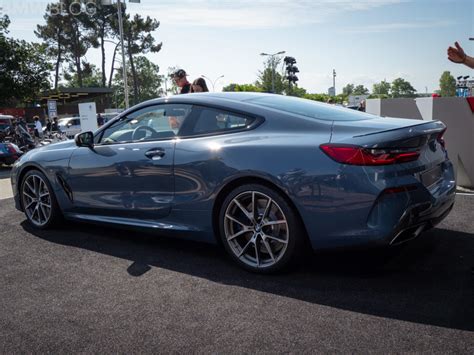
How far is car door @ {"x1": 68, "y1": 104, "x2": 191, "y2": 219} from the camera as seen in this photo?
165 inches

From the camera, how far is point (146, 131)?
445 centimetres

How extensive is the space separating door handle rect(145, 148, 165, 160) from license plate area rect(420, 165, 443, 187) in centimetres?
206

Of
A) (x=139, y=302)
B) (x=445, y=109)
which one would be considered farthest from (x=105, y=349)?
(x=445, y=109)

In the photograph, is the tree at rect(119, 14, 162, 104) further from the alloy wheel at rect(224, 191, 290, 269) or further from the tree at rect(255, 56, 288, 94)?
the alloy wheel at rect(224, 191, 290, 269)

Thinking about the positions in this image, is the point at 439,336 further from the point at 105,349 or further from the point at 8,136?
the point at 8,136

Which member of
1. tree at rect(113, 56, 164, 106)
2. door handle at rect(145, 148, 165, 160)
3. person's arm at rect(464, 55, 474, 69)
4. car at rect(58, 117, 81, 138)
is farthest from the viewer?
tree at rect(113, 56, 164, 106)

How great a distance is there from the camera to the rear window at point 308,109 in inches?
152

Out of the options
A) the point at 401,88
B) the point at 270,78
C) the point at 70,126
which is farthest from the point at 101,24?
the point at 401,88

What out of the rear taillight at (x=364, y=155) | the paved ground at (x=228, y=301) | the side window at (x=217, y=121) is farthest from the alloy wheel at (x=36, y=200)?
the rear taillight at (x=364, y=155)

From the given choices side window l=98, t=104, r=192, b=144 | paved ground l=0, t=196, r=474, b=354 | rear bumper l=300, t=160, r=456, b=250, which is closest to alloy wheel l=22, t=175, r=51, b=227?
paved ground l=0, t=196, r=474, b=354

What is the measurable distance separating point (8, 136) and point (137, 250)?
14.2 metres

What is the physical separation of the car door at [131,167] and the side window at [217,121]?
19cm

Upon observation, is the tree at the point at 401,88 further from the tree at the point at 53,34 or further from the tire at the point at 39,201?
the tire at the point at 39,201

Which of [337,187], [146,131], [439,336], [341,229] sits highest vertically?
[146,131]
